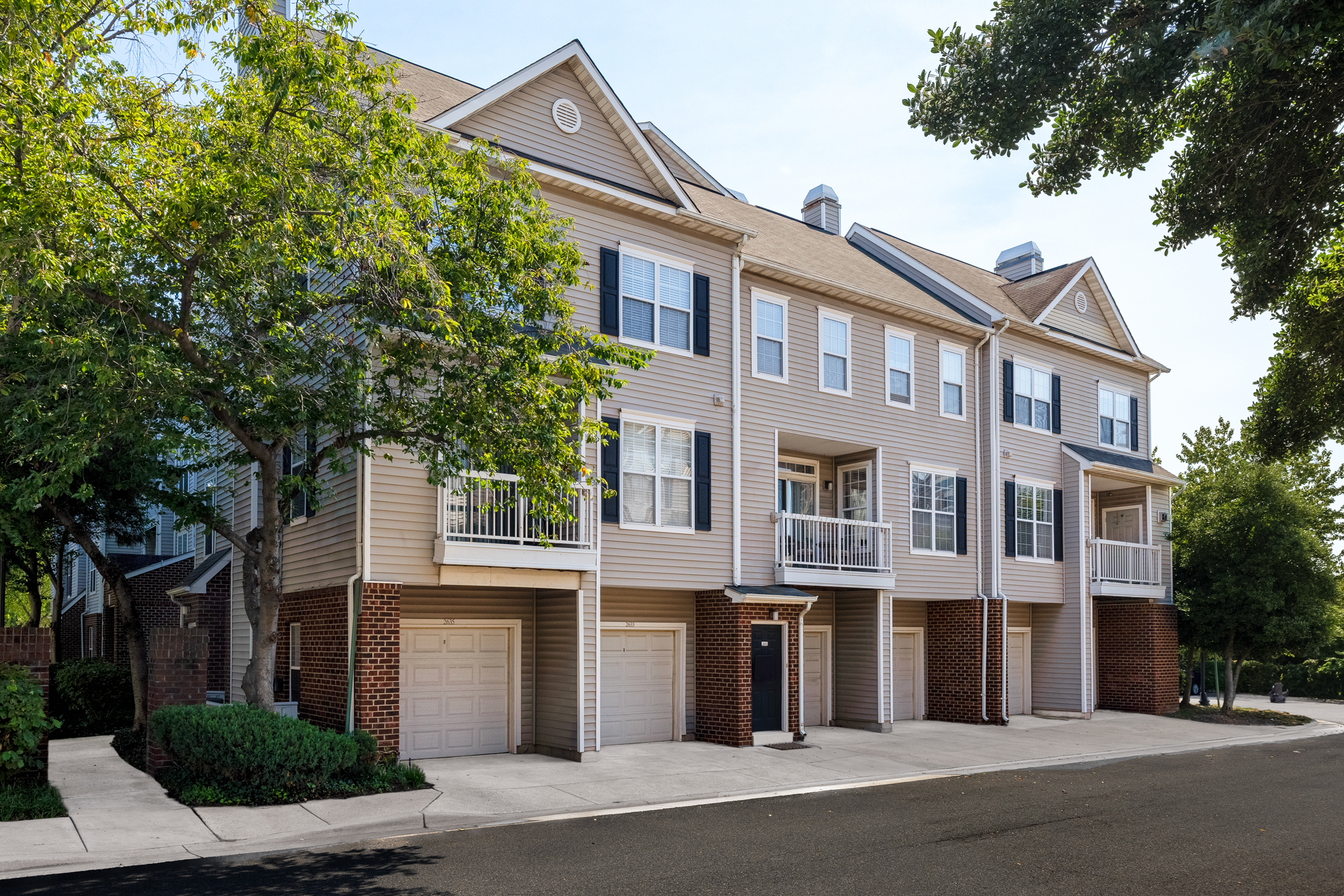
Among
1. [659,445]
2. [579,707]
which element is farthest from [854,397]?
[579,707]

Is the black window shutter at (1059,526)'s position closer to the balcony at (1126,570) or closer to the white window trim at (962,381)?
the balcony at (1126,570)

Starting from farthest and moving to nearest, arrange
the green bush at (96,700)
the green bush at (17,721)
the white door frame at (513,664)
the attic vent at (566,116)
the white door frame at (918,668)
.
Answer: the white door frame at (918,668)
the green bush at (96,700)
the attic vent at (566,116)
the white door frame at (513,664)
the green bush at (17,721)

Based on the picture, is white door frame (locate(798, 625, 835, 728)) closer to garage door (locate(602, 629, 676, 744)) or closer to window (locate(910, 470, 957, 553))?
window (locate(910, 470, 957, 553))

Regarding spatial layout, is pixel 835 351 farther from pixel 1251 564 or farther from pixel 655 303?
pixel 1251 564

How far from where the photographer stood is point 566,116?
56.9ft

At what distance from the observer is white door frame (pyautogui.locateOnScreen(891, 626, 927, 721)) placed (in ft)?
78.2

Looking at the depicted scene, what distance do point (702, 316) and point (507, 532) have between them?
5.58 metres

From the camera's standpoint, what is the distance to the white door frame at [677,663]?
1880 cm

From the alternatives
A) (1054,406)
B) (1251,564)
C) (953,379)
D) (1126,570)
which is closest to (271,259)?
(953,379)

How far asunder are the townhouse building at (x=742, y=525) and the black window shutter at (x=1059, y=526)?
117 millimetres

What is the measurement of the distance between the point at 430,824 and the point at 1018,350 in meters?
18.7

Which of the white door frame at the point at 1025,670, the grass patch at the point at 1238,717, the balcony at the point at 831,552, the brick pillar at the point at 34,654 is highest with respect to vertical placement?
the balcony at the point at 831,552

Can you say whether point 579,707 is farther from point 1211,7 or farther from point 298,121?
point 1211,7

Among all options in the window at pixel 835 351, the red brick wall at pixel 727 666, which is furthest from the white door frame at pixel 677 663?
the window at pixel 835 351
